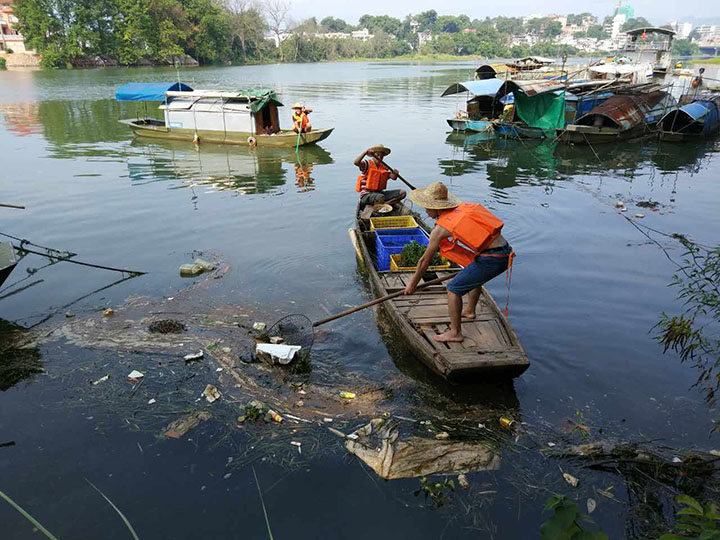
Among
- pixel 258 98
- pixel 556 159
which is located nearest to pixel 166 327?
pixel 258 98

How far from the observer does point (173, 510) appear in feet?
15.2

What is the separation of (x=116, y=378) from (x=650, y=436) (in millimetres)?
6437

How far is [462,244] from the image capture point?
234 inches

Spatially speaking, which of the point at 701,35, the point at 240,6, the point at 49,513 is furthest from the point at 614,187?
the point at 701,35

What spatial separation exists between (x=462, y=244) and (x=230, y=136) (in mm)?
18904

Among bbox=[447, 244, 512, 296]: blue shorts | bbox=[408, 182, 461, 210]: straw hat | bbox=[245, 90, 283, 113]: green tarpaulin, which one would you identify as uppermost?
bbox=[245, 90, 283, 113]: green tarpaulin

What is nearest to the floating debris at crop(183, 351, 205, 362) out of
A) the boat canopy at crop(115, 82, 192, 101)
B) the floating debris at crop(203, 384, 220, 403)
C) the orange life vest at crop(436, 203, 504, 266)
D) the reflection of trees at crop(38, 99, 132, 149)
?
the floating debris at crop(203, 384, 220, 403)

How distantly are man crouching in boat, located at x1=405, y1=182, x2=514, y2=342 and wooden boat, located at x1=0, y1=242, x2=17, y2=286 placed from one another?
637 centimetres

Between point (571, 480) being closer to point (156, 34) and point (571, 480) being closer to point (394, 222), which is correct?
point (394, 222)

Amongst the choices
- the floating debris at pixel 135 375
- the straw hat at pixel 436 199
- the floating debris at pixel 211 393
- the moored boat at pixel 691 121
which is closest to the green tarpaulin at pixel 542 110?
the moored boat at pixel 691 121

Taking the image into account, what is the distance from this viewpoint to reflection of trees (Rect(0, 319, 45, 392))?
6508 mm

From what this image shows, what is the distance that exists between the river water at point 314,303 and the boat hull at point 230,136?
0.53m

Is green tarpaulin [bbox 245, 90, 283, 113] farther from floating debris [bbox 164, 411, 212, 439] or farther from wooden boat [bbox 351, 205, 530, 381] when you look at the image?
floating debris [bbox 164, 411, 212, 439]

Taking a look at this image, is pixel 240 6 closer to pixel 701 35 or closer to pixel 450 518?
pixel 450 518
